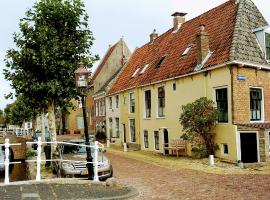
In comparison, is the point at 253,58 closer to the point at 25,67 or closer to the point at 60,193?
the point at 25,67

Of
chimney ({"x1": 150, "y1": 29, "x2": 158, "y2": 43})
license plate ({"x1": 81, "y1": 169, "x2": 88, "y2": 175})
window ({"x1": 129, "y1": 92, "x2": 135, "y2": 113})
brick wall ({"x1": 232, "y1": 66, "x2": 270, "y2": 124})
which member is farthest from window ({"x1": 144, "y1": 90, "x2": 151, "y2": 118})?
license plate ({"x1": 81, "y1": 169, "x2": 88, "y2": 175})

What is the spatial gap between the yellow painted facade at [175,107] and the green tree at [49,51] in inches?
269

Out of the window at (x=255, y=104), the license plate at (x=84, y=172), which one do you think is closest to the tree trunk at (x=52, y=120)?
the license plate at (x=84, y=172)

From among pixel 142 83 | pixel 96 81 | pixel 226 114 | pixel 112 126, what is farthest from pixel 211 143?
pixel 96 81

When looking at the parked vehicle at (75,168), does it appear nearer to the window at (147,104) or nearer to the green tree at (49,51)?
the green tree at (49,51)

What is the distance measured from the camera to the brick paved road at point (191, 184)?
36.0 feet

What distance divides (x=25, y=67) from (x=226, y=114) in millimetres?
10058

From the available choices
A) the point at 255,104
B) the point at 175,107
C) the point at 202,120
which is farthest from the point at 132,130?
the point at 255,104

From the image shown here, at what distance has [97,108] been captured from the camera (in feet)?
147

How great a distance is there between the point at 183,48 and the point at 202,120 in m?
7.75

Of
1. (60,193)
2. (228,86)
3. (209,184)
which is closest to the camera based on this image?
(60,193)

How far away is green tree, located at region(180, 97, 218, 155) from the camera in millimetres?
19625

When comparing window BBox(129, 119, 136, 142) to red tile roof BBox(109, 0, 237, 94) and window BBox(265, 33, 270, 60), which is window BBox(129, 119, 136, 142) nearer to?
red tile roof BBox(109, 0, 237, 94)

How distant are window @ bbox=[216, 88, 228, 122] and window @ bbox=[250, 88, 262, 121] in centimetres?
141
